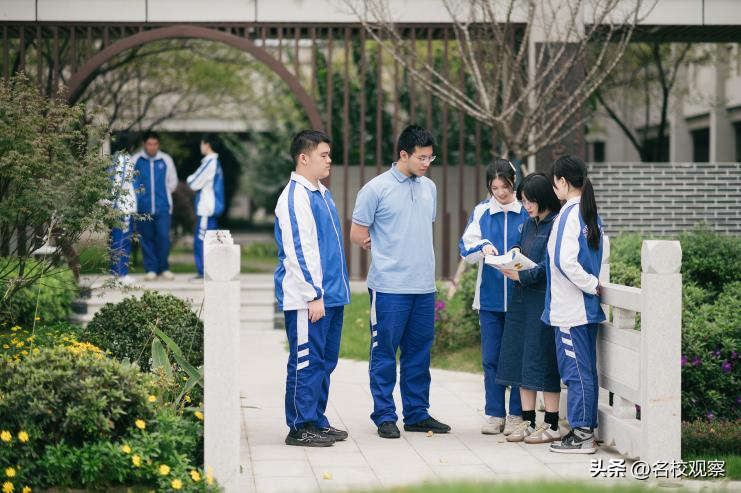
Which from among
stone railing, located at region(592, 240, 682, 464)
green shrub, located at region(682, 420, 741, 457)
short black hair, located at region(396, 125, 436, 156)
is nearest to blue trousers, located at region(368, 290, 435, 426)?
short black hair, located at region(396, 125, 436, 156)

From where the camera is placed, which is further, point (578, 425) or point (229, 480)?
point (578, 425)

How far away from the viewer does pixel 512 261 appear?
6348 mm

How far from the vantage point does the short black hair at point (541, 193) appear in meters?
6.52

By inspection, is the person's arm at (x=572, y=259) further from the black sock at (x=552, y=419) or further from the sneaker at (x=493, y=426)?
the sneaker at (x=493, y=426)

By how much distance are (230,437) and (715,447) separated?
326cm

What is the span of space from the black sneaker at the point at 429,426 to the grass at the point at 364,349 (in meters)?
2.68

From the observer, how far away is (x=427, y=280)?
6.82m

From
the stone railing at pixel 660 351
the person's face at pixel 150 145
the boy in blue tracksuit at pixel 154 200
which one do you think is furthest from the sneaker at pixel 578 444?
the person's face at pixel 150 145

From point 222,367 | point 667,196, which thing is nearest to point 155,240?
point 667,196

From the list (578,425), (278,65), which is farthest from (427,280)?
(278,65)

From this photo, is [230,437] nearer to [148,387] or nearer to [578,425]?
[148,387]

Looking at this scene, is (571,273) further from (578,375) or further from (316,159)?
(316,159)

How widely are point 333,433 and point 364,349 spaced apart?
3805 mm

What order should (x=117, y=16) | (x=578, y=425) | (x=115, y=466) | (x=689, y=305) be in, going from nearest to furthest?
(x=115, y=466) → (x=578, y=425) → (x=689, y=305) → (x=117, y=16)
